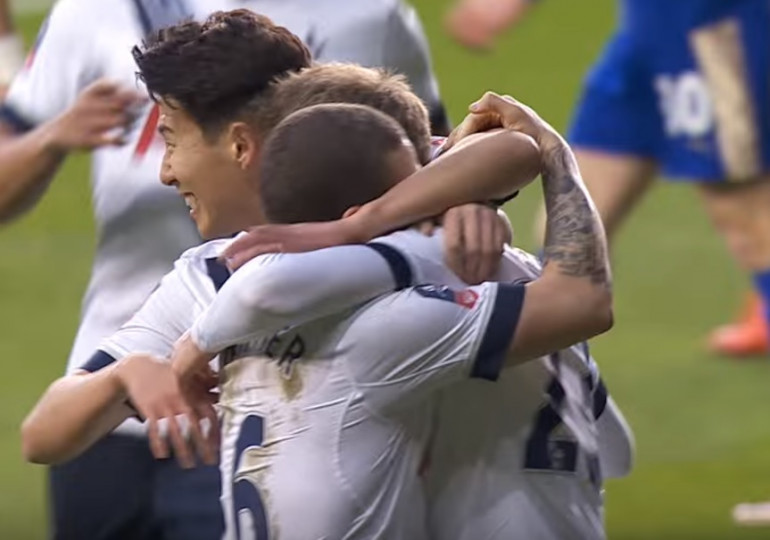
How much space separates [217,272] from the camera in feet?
9.91

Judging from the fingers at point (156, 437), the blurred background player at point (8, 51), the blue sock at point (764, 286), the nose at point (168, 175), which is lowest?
the blue sock at point (764, 286)

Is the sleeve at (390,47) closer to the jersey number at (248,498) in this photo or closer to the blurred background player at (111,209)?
the blurred background player at (111,209)

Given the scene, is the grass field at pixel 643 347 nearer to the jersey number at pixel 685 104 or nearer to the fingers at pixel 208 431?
the jersey number at pixel 685 104

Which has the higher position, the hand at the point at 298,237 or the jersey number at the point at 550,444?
the hand at the point at 298,237

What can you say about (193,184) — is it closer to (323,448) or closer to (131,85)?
(323,448)

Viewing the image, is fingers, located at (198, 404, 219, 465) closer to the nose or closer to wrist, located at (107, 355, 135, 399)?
wrist, located at (107, 355, 135, 399)

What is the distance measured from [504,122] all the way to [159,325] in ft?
1.75

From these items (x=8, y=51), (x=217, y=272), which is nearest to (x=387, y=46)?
(x=217, y=272)

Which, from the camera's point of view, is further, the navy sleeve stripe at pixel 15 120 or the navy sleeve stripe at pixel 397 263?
the navy sleeve stripe at pixel 15 120

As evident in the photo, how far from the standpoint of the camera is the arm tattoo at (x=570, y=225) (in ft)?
9.27

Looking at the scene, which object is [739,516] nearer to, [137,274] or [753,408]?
[753,408]

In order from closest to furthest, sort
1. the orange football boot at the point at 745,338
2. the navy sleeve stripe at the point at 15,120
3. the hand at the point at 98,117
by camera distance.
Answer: the hand at the point at 98,117 → the navy sleeve stripe at the point at 15,120 → the orange football boot at the point at 745,338

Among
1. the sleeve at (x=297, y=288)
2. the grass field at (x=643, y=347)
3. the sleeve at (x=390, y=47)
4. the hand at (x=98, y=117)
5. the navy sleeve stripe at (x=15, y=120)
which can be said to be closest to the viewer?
the sleeve at (x=297, y=288)

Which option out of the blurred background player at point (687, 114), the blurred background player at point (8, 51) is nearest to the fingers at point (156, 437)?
the blurred background player at point (8, 51)
